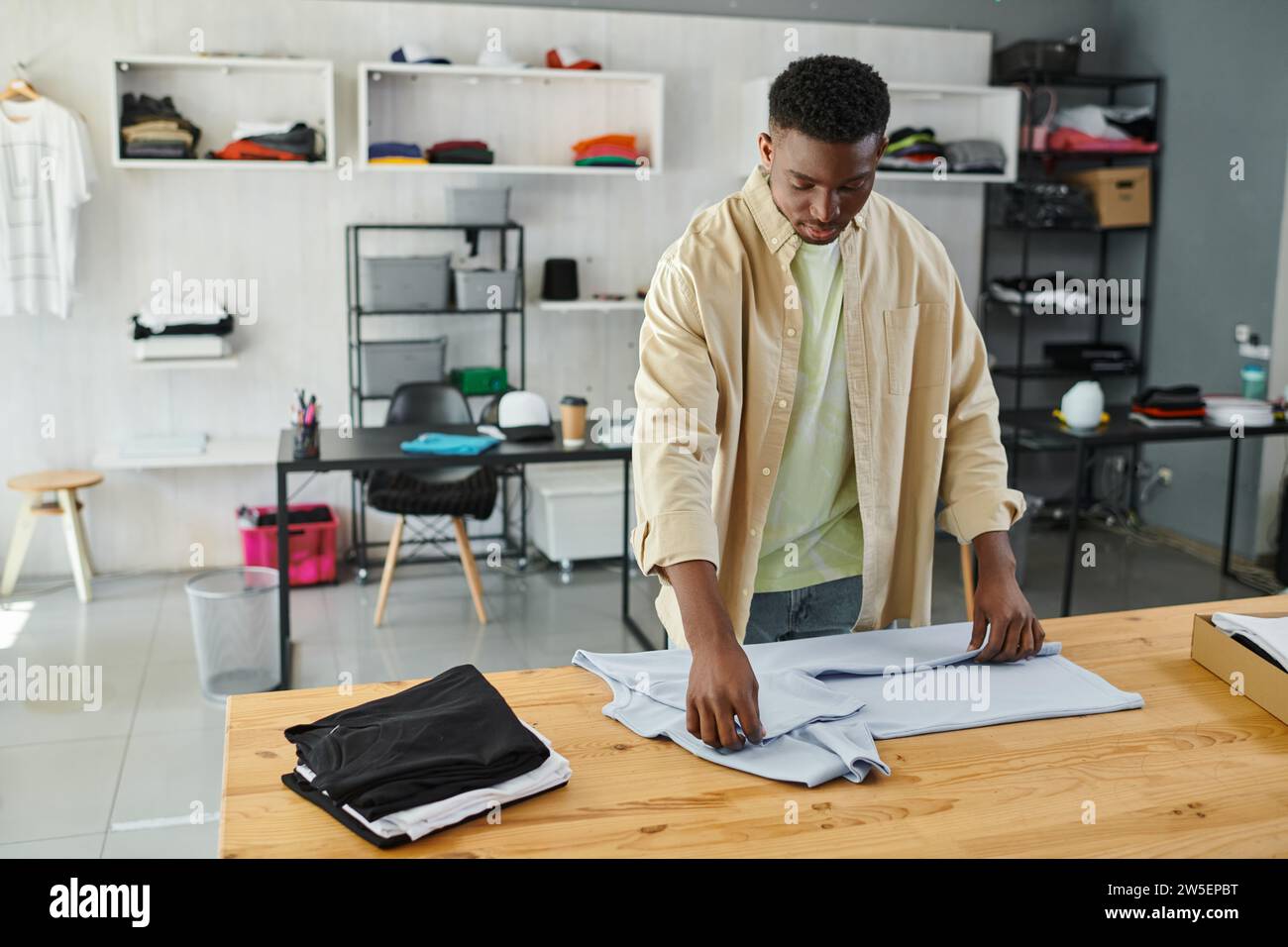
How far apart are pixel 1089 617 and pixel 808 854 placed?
1.01m

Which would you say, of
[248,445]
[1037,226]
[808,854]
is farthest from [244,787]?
[1037,226]

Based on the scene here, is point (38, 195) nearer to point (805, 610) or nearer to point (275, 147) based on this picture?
point (275, 147)

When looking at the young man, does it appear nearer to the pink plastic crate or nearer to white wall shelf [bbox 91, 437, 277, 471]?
white wall shelf [bbox 91, 437, 277, 471]

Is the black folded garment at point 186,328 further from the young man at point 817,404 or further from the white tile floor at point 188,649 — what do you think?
the young man at point 817,404

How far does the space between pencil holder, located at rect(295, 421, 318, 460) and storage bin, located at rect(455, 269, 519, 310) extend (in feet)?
4.53

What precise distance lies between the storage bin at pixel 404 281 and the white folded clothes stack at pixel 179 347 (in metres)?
0.63

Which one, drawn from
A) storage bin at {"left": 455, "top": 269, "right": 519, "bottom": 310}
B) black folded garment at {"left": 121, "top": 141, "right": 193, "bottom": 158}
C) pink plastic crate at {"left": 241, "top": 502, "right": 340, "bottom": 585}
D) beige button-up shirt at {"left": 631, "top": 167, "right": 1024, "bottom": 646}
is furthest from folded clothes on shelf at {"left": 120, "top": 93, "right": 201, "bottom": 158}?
beige button-up shirt at {"left": 631, "top": 167, "right": 1024, "bottom": 646}

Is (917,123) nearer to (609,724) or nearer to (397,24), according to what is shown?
(397,24)

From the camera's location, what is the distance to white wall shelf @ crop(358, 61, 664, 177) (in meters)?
5.18

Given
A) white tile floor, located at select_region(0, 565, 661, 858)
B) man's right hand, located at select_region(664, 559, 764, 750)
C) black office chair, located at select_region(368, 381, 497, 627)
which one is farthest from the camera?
black office chair, located at select_region(368, 381, 497, 627)

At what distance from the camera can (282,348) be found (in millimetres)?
5355

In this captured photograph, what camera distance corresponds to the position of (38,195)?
15.7 feet

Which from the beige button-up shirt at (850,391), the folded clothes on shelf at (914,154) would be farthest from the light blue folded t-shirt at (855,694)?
the folded clothes on shelf at (914,154)

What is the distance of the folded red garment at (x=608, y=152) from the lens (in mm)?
5305
